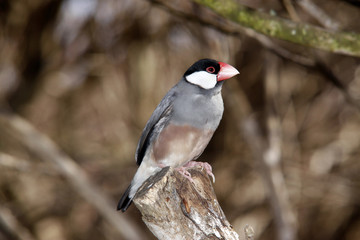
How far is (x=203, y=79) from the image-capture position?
3904 millimetres

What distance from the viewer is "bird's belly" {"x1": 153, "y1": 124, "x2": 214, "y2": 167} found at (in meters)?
3.78

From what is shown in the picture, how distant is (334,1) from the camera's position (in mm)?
6832

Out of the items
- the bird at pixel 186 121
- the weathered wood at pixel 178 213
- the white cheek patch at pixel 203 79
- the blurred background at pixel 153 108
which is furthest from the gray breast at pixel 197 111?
the blurred background at pixel 153 108

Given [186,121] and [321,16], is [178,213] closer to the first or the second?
[186,121]

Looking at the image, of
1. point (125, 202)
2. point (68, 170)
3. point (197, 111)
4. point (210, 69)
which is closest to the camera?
point (197, 111)

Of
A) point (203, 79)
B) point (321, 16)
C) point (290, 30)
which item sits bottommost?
point (203, 79)

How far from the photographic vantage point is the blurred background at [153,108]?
6.70 metres

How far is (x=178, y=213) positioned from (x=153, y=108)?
5.02 m

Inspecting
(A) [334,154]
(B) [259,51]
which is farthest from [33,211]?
(A) [334,154]

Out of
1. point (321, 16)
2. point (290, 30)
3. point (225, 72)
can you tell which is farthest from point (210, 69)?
point (321, 16)

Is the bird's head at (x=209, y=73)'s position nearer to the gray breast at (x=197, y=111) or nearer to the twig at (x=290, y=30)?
the gray breast at (x=197, y=111)

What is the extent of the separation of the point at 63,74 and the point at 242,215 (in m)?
4.27

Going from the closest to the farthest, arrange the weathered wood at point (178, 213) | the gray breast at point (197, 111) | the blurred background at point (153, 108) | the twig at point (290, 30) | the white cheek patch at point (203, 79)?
the weathered wood at point (178, 213) < the twig at point (290, 30) < the gray breast at point (197, 111) < the white cheek patch at point (203, 79) < the blurred background at point (153, 108)

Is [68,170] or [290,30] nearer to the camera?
[290,30]
